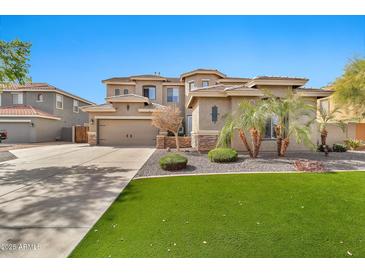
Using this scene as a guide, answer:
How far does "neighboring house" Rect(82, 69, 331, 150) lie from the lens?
1309cm

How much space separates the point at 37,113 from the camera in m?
23.5

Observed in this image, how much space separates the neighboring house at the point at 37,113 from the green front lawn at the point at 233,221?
23.3 meters

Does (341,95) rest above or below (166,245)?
above

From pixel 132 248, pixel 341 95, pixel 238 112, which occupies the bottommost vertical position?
pixel 132 248

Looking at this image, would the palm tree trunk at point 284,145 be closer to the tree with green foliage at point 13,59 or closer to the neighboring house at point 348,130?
the neighboring house at point 348,130

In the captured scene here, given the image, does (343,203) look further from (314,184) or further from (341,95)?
(341,95)

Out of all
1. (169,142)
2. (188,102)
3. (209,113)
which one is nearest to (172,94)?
(188,102)

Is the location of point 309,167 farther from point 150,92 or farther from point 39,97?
point 39,97

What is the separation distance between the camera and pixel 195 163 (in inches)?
403

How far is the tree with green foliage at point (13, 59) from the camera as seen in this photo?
9.55m

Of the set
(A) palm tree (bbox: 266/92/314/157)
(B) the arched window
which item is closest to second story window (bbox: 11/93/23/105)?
(B) the arched window

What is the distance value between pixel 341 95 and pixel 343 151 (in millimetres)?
9219

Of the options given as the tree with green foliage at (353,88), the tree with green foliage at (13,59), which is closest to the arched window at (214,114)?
the tree with green foliage at (13,59)

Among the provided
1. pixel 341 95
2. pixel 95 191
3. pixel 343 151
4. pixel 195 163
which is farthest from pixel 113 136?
pixel 341 95
